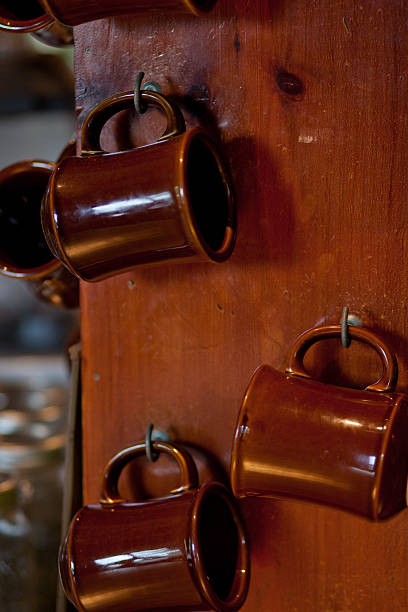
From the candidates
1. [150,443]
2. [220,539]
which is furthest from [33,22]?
[220,539]

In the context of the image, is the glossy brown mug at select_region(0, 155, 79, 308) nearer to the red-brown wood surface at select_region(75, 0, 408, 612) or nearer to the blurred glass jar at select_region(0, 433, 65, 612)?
the red-brown wood surface at select_region(75, 0, 408, 612)

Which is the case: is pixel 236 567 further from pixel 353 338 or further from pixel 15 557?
pixel 15 557

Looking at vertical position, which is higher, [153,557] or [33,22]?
[33,22]

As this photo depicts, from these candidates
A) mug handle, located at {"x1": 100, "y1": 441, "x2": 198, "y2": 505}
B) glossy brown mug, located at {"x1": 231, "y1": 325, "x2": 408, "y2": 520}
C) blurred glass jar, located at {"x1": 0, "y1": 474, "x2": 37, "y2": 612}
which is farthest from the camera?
blurred glass jar, located at {"x1": 0, "y1": 474, "x2": 37, "y2": 612}

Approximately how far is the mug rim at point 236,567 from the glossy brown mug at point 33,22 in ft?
1.66

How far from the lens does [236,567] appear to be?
572 millimetres

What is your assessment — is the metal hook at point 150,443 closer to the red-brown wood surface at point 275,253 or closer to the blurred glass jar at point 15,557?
the red-brown wood surface at point 275,253

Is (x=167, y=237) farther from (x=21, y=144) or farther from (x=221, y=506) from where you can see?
(x=21, y=144)

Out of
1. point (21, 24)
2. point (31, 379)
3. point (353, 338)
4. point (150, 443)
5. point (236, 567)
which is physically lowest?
point (31, 379)

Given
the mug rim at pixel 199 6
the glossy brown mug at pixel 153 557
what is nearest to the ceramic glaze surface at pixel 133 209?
the mug rim at pixel 199 6

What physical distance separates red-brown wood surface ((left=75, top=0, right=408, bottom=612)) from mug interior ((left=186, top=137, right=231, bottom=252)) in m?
0.03

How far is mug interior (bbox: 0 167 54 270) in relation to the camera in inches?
26.2

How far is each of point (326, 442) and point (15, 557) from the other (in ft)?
2.28

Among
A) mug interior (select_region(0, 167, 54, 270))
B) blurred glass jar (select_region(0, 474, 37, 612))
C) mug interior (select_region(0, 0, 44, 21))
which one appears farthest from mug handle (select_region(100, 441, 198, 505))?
mug interior (select_region(0, 0, 44, 21))
